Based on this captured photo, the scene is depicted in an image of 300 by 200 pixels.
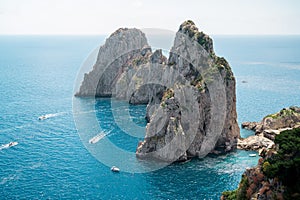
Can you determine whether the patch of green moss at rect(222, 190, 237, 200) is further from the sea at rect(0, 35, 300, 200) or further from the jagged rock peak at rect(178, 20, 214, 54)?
the jagged rock peak at rect(178, 20, 214, 54)

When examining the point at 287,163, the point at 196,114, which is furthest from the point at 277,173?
the point at 196,114

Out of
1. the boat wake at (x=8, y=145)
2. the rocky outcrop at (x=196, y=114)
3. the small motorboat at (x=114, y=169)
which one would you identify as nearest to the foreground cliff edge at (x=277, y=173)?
the small motorboat at (x=114, y=169)

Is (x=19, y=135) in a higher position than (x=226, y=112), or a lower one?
lower

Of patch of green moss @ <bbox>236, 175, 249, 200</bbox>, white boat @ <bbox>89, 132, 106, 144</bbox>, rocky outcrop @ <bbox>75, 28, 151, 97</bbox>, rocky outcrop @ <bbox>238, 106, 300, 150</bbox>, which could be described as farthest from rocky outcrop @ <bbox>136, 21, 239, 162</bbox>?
rocky outcrop @ <bbox>75, 28, 151, 97</bbox>

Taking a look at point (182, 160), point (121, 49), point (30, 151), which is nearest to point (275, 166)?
point (182, 160)

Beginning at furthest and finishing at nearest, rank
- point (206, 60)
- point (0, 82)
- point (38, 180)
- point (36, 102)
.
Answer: point (0, 82) → point (36, 102) → point (206, 60) → point (38, 180)

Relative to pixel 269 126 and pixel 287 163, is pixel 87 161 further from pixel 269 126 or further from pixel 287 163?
pixel 269 126

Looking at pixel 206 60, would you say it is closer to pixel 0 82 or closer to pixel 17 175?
pixel 17 175

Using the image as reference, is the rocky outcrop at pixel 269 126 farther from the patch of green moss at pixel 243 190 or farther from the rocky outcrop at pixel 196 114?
the patch of green moss at pixel 243 190
